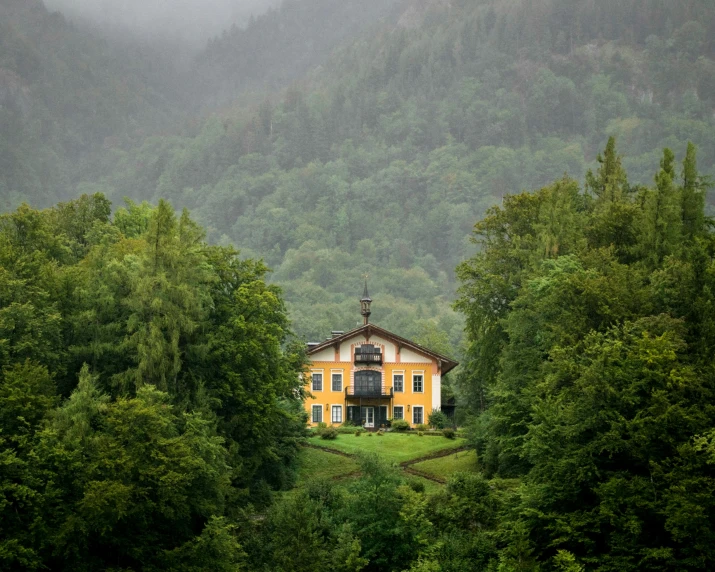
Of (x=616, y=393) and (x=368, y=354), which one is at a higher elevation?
(x=368, y=354)

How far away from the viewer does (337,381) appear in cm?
7612

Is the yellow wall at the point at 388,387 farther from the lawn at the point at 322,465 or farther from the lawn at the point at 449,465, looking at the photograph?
the lawn at the point at 449,465

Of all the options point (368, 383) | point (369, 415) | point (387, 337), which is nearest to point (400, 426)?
point (368, 383)

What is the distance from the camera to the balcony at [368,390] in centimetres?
7488

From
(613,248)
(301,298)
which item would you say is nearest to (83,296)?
(613,248)

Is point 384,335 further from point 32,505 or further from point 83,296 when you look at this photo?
point 32,505

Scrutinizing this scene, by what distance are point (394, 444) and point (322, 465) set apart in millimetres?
7299

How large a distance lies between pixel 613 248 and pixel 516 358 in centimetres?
675

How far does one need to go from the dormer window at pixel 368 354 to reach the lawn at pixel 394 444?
544 inches

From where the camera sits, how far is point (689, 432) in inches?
1216

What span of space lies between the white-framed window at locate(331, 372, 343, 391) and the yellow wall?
24cm

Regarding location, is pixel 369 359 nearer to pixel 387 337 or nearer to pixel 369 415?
pixel 387 337

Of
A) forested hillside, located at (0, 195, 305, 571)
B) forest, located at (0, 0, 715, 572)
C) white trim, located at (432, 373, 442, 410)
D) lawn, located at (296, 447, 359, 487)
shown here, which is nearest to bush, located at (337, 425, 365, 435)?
lawn, located at (296, 447, 359, 487)

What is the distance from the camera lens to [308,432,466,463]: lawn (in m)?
55.0
